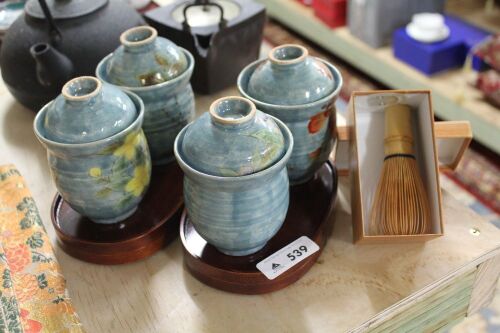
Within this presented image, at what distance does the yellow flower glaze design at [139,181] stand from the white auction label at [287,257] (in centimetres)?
18

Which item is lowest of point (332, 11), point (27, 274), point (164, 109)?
point (332, 11)

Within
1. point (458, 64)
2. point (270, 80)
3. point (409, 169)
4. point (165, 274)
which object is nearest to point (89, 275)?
point (165, 274)

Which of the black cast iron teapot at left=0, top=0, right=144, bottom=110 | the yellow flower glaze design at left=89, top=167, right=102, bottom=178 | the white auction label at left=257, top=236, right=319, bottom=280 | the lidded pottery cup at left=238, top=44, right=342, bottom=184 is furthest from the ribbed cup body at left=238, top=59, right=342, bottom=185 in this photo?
the black cast iron teapot at left=0, top=0, right=144, bottom=110

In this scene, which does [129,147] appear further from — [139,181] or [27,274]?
[27,274]

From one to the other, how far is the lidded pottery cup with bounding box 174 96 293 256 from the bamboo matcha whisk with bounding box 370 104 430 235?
0.16 m

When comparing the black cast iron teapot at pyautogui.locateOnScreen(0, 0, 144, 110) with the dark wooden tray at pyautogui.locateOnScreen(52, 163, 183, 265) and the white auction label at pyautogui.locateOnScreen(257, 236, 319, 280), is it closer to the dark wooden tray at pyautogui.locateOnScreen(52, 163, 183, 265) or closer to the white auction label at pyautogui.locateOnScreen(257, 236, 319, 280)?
the dark wooden tray at pyautogui.locateOnScreen(52, 163, 183, 265)

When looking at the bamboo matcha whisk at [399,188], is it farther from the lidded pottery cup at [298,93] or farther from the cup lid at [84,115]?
the cup lid at [84,115]

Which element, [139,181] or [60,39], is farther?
[60,39]

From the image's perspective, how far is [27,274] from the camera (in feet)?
2.14

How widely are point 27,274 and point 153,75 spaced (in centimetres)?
31

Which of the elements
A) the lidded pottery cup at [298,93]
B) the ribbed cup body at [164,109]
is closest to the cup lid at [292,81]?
the lidded pottery cup at [298,93]

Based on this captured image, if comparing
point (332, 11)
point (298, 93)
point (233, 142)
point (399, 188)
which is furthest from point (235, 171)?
point (332, 11)

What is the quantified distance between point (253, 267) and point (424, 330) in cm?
29

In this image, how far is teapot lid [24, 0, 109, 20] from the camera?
0.84m
